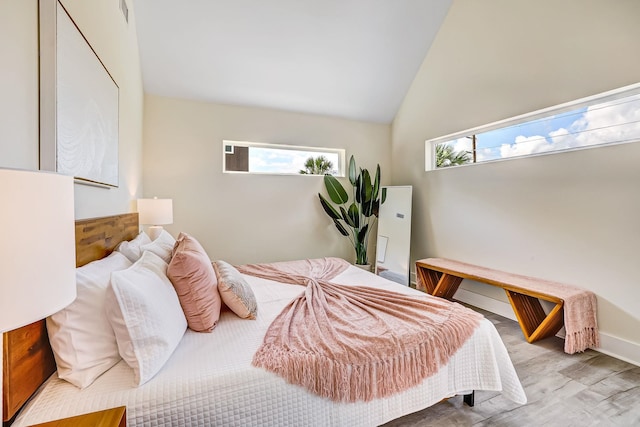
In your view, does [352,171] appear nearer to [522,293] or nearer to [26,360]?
[522,293]

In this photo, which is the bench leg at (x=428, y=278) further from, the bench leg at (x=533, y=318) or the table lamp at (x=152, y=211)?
the table lamp at (x=152, y=211)

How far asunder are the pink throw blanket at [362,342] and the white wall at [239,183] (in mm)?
2276

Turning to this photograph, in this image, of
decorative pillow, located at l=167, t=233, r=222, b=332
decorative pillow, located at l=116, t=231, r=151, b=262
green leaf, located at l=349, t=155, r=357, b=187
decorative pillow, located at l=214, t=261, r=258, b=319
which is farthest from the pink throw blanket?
→ green leaf, located at l=349, t=155, r=357, b=187

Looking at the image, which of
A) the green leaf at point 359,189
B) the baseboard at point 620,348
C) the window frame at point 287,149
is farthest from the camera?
the green leaf at point 359,189

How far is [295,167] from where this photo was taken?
4.41 meters

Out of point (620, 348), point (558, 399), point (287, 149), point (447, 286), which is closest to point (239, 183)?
point (287, 149)

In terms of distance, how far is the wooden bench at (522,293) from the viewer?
245cm

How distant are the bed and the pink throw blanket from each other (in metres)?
0.05

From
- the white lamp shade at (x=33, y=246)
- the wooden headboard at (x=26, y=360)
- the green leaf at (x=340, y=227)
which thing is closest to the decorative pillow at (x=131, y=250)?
the wooden headboard at (x=26, y=360)

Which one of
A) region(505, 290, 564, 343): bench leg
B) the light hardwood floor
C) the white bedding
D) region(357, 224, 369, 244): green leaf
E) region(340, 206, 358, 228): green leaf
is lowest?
the light hardwood floor

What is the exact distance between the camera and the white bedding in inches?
39.4

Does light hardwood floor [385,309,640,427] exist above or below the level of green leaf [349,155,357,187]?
below

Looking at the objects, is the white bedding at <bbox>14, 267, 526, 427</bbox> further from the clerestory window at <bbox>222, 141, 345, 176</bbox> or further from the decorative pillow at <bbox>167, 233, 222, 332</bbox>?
the clerestory window at <bbox>222, 141, 345, 176</bbox>

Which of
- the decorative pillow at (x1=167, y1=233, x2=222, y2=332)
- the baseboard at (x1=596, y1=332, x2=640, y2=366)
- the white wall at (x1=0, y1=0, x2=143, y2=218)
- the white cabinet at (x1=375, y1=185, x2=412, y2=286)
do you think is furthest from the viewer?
the white cabinet at (x1=375, y1=185, x2=412, y2=286)
